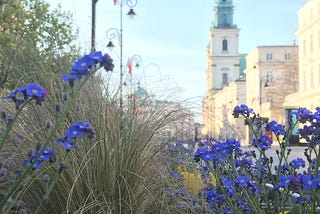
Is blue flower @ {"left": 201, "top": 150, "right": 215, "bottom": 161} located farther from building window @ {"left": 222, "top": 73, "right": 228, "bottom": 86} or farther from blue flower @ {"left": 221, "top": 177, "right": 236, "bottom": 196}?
building window @ {"left": 222, "top": 73, "right": 228, "bottom": 86}

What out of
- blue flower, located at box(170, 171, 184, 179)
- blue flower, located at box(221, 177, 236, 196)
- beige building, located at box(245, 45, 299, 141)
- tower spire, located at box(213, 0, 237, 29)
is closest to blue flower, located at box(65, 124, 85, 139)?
blue flower, located at box(221, 177, 236, 196)

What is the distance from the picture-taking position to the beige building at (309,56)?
46.2 m

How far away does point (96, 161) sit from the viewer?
3.25 metres

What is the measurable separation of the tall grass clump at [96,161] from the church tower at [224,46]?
103385mm

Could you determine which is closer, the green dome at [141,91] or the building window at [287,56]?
the green dome at [141,91]

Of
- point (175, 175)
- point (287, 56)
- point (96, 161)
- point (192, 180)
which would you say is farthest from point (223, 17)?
point (96, 161)

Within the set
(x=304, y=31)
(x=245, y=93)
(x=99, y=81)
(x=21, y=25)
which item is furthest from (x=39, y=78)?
(x=245, y=93)

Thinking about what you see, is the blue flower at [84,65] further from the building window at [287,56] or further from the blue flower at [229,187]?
the building window at [287,56]

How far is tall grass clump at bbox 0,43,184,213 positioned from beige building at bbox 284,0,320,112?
42.0 meters

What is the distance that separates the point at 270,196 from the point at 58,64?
2.74 metres

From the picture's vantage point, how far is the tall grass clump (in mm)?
3164

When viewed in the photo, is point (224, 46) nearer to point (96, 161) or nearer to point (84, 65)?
point (96, 161)

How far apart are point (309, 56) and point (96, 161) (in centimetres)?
4844

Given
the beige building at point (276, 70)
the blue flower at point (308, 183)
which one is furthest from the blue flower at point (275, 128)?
the beige building at point (276, 70)
